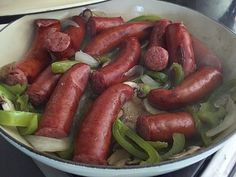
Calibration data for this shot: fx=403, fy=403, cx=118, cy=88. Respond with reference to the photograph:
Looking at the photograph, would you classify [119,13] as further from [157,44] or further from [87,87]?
[87,87]

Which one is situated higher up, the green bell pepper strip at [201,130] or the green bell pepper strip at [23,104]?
the green bell pepper strip at [201,130]

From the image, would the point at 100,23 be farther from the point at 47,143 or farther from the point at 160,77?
the point at 47,143

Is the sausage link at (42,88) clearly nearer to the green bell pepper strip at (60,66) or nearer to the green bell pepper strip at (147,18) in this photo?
the green bell pepper strip at (60,66)

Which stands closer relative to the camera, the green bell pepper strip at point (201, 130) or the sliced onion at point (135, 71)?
the green bell pepper strip at point (201, 130)

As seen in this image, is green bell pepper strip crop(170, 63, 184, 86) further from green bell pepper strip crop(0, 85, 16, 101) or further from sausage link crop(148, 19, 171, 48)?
green bell pepper strip crop(0, 85, 16, 101)

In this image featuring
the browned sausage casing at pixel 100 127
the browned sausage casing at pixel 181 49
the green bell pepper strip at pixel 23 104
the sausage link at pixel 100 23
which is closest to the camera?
the browned sausage casing at pixel 100 127

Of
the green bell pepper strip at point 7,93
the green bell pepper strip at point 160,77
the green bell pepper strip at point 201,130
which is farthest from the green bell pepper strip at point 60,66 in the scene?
the green bell pepper strip at point 201,130

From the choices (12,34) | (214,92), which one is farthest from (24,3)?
(214,92)
